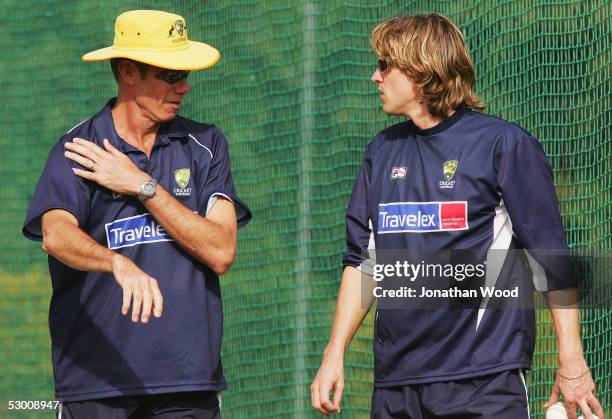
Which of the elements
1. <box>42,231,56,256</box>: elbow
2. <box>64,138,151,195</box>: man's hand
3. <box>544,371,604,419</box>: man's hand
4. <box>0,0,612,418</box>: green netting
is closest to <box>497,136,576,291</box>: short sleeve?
<box>544,371,604,419</box>: man's hand

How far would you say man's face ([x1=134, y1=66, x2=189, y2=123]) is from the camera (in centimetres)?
447

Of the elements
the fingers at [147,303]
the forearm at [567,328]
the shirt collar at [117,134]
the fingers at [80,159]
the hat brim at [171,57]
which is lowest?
the forearm at [567,328]

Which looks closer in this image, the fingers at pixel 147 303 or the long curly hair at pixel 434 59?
the fingers at pixel 147 303

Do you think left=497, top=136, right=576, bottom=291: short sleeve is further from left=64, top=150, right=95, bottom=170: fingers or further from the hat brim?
left=64, top=150, right=95, bottom=170: fingers

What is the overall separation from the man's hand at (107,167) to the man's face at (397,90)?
0.83 metres

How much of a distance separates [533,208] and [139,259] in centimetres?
129

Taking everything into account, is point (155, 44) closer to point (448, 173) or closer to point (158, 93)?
point (158, 93)

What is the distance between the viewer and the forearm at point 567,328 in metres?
3.95

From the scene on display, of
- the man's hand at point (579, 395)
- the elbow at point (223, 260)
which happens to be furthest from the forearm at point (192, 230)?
the man's hand at point (579, 395)

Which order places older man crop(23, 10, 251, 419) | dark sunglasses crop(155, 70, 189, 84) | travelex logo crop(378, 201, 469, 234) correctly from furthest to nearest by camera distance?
dark sunglasses crop(155, 70, 189, 84), older man crop(23, 10, 251, 419), travelex logo crop(378, 201, 469, 234)

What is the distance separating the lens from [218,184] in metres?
4.50

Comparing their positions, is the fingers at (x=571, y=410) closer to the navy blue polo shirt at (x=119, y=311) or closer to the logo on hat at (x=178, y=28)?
the navy blue polo shirt at (x=119, y=311)

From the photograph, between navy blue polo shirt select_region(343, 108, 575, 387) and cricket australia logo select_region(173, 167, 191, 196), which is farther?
cricket australia logo select_region(173, 167, 191, 196)

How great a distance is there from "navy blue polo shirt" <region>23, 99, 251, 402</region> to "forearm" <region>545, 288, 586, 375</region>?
116 centimetres
